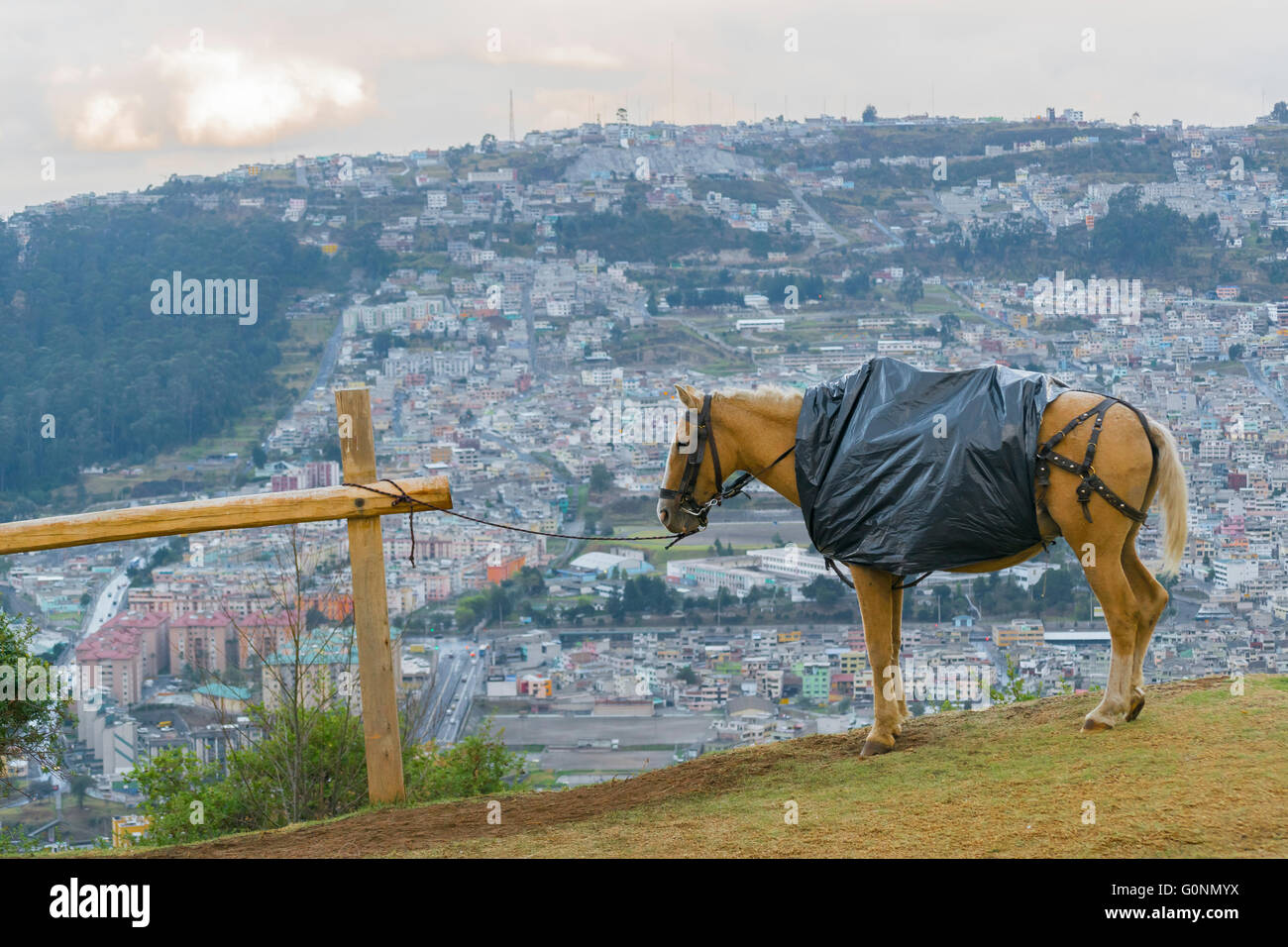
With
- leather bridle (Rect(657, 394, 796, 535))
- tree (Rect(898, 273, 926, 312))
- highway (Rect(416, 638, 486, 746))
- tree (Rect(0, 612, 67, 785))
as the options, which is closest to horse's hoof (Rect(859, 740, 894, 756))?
leather bridle (Rect(657, 394, 796, 535))

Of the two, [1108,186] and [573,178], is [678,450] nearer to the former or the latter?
[1108,186]

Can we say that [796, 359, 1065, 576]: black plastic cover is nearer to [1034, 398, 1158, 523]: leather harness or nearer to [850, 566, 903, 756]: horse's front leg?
[1034, 398, 1158, 523]: leather harness

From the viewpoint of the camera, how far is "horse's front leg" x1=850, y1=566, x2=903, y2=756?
5160 millimetres

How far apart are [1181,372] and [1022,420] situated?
39.1 metres

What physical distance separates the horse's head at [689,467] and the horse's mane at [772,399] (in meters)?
0.18

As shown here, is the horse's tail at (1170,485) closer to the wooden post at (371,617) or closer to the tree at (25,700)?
the wooden post at (371,617)

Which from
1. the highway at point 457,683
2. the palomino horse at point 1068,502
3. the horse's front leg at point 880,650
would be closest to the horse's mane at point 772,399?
the palomino horse at point 1068,502

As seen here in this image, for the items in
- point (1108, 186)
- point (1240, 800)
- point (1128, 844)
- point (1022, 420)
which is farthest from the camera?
point (1108, 186)

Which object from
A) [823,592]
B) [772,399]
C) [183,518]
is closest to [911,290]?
[823,592]

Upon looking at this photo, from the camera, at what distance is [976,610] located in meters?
24.2

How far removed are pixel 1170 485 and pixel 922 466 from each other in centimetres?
107

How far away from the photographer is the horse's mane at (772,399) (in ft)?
17.6

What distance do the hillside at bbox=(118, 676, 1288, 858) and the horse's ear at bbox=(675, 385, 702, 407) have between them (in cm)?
171
